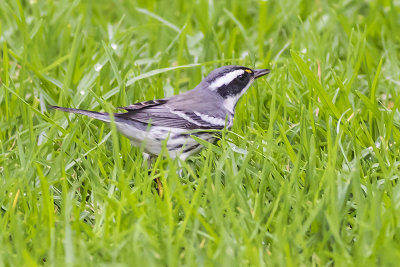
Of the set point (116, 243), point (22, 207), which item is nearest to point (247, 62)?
point (22, 207)

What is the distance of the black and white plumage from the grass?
14cm

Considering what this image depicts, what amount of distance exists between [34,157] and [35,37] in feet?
7.70

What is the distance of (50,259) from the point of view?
3.39m

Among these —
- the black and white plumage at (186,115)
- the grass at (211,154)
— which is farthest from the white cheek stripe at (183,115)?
the grass at (211,154)

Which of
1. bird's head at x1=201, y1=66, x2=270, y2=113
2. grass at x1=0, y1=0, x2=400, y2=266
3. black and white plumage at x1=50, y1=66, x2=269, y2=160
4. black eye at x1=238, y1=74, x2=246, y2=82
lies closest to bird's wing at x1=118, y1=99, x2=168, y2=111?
black and white plumage at x1=50, y1=66, x2=269, y2=160

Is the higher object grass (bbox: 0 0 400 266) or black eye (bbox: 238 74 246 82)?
black eye (bbox: 238 74 246 82)

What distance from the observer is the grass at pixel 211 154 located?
11.6 ft

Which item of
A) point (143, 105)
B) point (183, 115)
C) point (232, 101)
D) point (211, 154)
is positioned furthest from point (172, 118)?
point (211, 154)

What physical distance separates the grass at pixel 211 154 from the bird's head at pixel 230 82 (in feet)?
0.42

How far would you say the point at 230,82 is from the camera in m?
5.34

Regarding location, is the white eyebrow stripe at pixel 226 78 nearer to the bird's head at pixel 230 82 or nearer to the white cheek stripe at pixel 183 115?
the bird's head at pixel 230 82

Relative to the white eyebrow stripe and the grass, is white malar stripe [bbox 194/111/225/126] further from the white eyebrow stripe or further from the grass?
the white eyebrow stripe

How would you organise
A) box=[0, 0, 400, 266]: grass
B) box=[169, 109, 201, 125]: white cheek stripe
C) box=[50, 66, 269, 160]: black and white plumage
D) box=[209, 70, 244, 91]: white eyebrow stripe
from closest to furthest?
box=[0, 0, 400, 266]: grass < box=[50, 66, 269, 160]: black and white plumage < box=[169, 109, 201, 125]: white cheek stripe < box=[209, 70, 244, 91]: white eyebrow stripe

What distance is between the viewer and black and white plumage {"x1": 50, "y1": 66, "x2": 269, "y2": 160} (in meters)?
4.79
